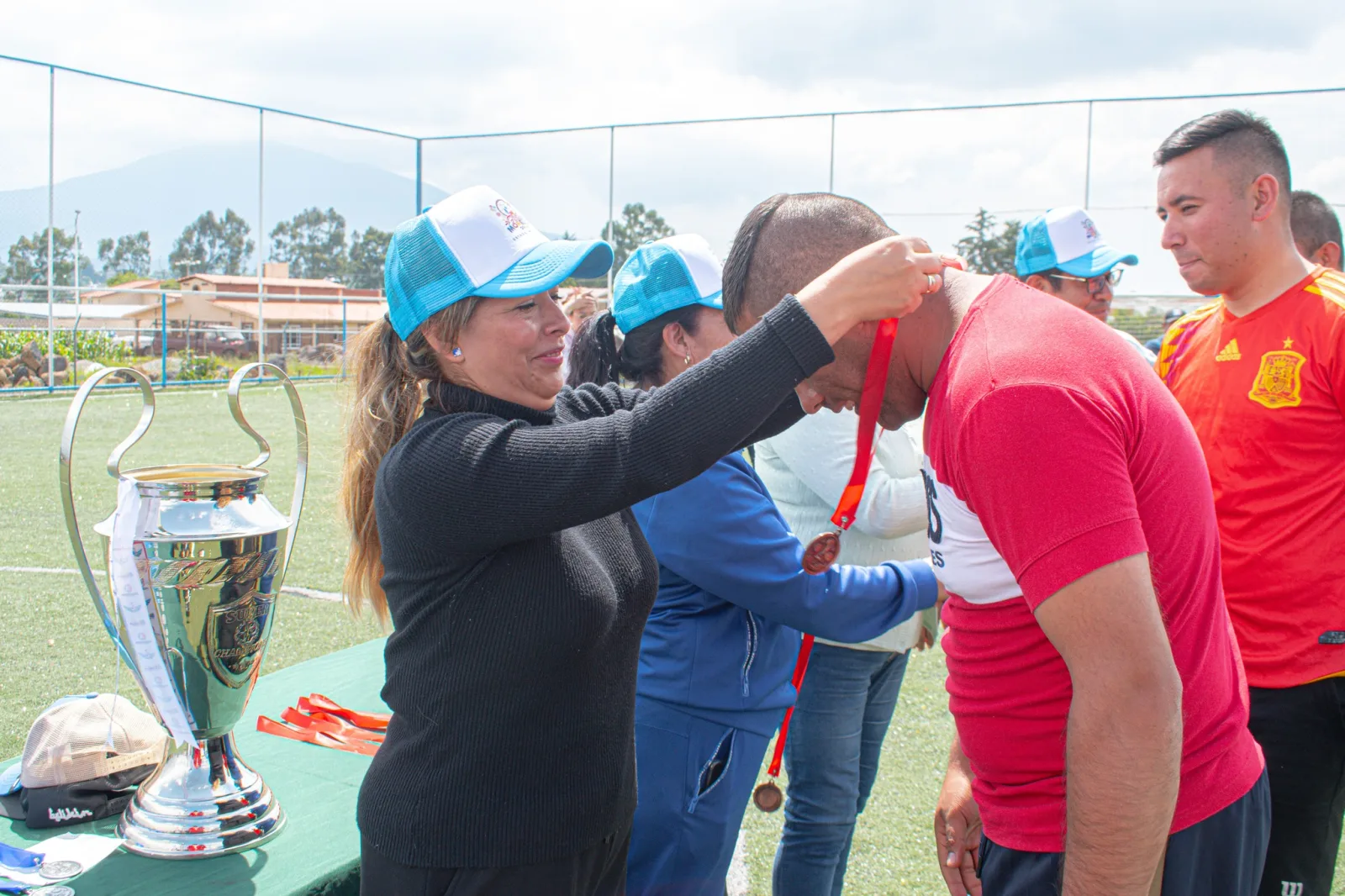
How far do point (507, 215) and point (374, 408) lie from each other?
1.48 feet

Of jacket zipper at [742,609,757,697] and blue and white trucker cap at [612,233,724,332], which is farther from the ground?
blue and white trucker cap at [612,233,724,332]

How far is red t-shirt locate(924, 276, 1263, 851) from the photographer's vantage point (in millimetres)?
1169

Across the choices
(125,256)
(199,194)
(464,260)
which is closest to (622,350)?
(464,260)

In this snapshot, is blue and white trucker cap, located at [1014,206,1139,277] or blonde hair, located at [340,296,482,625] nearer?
blonde hair, located at [340,296,482,625]

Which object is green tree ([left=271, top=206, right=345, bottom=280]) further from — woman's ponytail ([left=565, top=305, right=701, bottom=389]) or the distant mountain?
woman's ponytail ([left=565, top=305, right=701, bottom=389])

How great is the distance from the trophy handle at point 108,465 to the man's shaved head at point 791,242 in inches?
45.6

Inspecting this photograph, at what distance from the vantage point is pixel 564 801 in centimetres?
161

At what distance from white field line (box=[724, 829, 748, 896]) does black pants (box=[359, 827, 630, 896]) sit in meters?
1.58

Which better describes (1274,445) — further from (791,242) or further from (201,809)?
(201,809)

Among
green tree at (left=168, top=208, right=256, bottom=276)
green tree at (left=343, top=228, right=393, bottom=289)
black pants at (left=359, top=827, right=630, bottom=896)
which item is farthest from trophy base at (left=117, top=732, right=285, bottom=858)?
green tree at (left=343, top=228, right=393, bottom=289)

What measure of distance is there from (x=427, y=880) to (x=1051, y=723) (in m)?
0.99

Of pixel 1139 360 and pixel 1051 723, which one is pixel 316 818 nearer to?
pixel 1051 723

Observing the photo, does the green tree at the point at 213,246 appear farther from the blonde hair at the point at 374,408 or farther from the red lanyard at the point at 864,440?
the red lanyard at the point at 864,440

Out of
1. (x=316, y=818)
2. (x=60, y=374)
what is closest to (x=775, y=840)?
(x=316, y=818)
